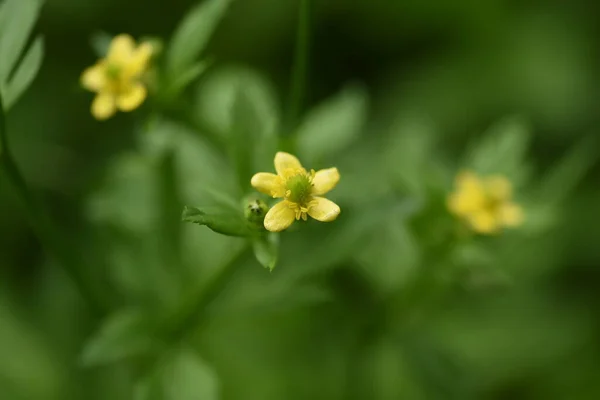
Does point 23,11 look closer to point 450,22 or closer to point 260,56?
point 260,56

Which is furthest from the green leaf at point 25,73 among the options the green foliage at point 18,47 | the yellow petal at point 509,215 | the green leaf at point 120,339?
the yellow petal at point 509,215

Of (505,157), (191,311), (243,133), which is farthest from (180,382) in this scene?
(505,157)

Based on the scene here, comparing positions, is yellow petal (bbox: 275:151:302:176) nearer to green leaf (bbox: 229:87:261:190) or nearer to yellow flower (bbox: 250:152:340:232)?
yellow flower (bbox: 250:152:340:232)

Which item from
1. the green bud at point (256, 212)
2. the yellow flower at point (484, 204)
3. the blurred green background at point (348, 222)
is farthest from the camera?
the blurred green background at point (348, 222)

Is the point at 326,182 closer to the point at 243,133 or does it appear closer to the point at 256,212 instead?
the point at 256,212

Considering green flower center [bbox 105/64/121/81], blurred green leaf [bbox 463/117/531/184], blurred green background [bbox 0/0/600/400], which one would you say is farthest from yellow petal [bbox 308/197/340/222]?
blurred green leaf [bbox 463/117/531/184]

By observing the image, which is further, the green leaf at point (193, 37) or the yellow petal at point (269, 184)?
the green leaf at point (193, 37)

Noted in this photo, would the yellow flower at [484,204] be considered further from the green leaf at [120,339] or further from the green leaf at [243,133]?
the green leaf at [120,339]
